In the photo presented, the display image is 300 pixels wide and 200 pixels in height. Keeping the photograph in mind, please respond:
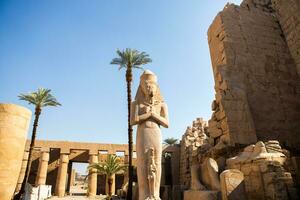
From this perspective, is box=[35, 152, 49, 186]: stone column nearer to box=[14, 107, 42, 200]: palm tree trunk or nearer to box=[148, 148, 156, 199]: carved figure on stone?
box=[14, 107, 42, 200]: palm tree trunk

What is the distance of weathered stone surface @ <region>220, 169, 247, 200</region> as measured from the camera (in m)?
3.87

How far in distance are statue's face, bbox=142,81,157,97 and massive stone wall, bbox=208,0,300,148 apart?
111 inches

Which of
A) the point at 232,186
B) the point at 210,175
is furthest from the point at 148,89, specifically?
the point at 232,186

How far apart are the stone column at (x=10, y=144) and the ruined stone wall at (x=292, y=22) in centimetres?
794

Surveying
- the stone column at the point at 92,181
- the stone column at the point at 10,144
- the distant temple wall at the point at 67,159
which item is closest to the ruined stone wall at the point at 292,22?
the stone column at the point at 10,144

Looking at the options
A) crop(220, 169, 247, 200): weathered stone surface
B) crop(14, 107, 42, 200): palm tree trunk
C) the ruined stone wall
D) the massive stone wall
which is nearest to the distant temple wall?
crop(14, 107, 42, 200): palm tree trunk

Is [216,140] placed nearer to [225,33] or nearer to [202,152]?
[202,152]

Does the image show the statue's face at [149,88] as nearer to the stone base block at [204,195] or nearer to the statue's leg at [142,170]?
the statue's leg at [142,170]

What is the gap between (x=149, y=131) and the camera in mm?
3906

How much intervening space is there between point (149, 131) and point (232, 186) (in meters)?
1.64

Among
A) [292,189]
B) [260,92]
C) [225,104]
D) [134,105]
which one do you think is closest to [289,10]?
[260,92]

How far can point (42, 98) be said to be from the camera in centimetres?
1953

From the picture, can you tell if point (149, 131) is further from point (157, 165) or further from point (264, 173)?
point (264, 173)

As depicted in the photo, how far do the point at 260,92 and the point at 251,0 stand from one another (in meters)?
4.38
